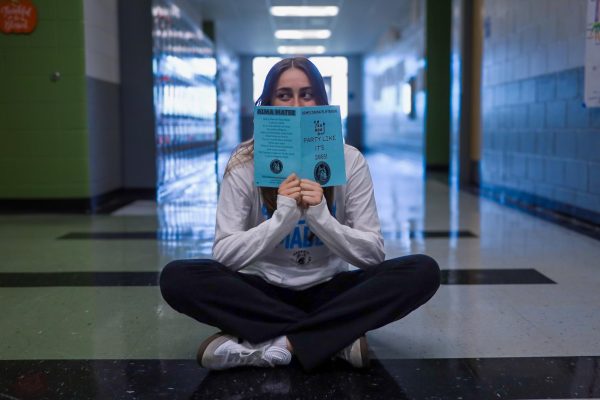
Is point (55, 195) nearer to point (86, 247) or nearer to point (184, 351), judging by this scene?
point (86, 247)

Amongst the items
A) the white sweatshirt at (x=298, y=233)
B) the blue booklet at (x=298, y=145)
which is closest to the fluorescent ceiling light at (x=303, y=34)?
the white sweatshirt at (x=298, y=233)

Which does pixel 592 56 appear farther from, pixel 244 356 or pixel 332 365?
pixel 244 356

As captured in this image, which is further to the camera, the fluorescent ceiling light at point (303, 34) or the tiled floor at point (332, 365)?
the fluorescent ceiling light at point (303, 34)

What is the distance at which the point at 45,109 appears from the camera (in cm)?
521

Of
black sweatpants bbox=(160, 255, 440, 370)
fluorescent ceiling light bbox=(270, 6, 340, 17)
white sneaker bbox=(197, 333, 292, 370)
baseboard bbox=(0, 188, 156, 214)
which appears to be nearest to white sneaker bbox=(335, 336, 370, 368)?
black sweatpants bbox=(160, 255, 440, 370)

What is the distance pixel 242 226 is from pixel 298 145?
0.34m

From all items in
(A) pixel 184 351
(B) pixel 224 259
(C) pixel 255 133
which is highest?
(C) pixel 255 133

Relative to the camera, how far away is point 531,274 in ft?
10.0

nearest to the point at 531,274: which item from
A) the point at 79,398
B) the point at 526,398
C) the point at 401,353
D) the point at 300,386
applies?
the point at 401,353

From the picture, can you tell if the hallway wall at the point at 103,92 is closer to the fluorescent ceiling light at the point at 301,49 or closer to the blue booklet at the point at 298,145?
the blue booklet at the point at 298,145

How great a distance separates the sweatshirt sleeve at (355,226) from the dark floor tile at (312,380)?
316mm

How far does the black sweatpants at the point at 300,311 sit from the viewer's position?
179 cm

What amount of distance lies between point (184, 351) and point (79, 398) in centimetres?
42

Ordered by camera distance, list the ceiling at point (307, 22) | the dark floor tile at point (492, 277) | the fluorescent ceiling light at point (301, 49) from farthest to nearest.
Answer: the fluorescent ceiling light at point (301, 49), the ceiling at point (307, 22), the dark floor tile at point (492, 277)
